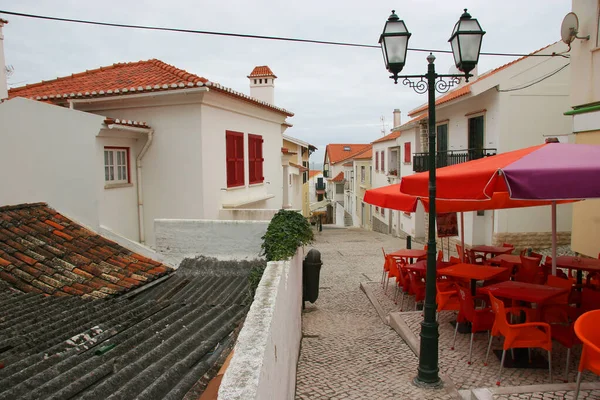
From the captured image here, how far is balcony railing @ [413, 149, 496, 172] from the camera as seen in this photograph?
16194 millimetres

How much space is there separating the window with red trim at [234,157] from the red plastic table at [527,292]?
771 cm

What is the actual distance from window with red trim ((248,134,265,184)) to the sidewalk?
4252 millimetres

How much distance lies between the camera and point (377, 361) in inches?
238

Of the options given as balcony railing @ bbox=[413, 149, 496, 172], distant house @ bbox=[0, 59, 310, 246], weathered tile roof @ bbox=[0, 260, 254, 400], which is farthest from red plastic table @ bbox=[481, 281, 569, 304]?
balcony railing @ bbox=[413, 149, 496, 172]

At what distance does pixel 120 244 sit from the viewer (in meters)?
7.65

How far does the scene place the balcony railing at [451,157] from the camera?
16.2 m

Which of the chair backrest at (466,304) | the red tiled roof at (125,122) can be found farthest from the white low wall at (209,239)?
the chair backrest at (466,304)

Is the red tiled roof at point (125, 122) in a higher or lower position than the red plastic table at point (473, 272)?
higher

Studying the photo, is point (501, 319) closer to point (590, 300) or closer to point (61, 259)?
point (590, 300)

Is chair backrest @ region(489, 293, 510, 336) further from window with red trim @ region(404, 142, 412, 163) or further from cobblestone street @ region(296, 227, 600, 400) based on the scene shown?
window with red trim @ region(404, 142, 412, 163)

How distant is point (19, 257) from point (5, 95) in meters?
5.59

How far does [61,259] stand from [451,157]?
15943mm

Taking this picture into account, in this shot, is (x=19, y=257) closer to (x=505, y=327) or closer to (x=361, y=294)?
(x=505, y=327)

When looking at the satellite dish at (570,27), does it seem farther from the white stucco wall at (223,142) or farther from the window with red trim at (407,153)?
the window with red trim at (407,153)
